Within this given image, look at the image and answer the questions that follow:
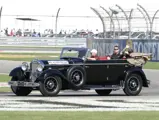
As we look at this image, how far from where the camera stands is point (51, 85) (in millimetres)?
17062

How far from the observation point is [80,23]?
189 ft

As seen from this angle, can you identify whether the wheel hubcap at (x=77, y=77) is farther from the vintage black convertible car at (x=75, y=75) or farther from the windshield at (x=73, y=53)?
the windshield at (x=73, y=53)

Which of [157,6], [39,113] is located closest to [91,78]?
[39,113]

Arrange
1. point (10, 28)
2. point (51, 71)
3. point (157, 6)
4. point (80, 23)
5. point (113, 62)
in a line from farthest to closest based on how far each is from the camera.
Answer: point (10, 28) → point (80, 23) → point (157, 6) → point (113, 62) → point (51, 71)

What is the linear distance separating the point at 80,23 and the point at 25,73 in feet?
132

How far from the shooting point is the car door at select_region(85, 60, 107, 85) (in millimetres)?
17812

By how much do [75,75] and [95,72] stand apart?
2.65 ft

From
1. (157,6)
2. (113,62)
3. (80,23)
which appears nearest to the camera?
(113,62)

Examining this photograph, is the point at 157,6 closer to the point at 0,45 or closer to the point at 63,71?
the point at 63,71

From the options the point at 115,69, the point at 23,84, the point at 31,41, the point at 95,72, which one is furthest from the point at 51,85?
the point at 31,41

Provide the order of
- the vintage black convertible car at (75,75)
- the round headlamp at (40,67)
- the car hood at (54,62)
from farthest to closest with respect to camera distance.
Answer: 1. the car hood at (54,62)
2. the round headlamp at (40,67)
3. the vintage black convertible car at (75,75)

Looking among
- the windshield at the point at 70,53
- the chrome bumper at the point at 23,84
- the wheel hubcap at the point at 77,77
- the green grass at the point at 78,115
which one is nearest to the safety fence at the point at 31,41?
the windshield at the point at 70,53

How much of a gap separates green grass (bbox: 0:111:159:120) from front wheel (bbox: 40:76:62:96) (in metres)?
4.51

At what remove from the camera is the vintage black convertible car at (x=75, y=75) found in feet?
56.0
